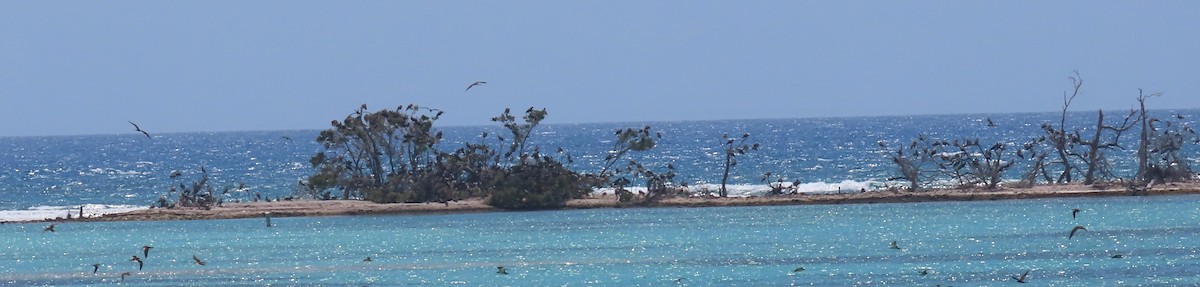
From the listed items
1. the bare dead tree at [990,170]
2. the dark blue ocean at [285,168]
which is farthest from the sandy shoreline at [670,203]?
the dark blue ocean at [285,168]

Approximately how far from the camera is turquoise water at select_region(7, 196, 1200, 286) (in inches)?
1302

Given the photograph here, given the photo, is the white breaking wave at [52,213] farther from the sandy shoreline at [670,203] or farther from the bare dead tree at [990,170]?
the bare dead tree at [990,170]

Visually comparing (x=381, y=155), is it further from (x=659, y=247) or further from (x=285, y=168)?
(x=285, y=168)

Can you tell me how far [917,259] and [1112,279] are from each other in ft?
16.9

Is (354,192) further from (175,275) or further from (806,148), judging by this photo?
(806,148)

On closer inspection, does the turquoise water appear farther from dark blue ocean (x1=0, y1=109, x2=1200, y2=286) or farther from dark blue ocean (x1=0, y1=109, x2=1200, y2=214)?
dark blue ocean (x1=0, y1=109, x2=1200, y2=214)

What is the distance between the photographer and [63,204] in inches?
2977

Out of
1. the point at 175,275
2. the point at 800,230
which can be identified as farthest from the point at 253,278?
the point at 800,230

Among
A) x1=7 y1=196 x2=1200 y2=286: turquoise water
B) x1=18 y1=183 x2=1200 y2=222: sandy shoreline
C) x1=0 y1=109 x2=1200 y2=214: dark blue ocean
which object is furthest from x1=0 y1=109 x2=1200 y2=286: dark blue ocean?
x1=0 y1=109 x2=1200 y2=214: dark blue ocean

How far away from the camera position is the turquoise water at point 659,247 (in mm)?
33062

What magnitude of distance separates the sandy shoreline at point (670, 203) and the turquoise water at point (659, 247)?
4.83ft

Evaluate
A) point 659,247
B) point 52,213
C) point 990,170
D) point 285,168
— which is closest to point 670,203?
point 990,170

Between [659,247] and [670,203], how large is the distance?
1625cm

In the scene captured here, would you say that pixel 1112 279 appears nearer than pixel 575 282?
Yes
